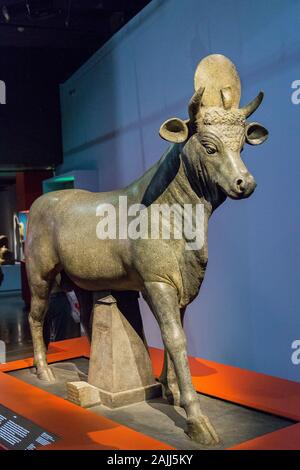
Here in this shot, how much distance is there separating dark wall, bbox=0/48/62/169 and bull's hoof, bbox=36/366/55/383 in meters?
4.02

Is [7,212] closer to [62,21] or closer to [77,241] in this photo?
[62,21]

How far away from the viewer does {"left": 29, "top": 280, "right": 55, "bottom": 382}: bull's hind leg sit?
323 cm

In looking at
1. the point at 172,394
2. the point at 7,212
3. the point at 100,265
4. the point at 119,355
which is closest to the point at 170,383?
the point at 172,394

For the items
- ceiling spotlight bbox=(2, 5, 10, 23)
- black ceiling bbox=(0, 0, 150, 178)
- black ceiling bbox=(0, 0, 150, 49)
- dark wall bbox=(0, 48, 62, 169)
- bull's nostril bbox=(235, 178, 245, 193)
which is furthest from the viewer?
dark wall bbox=(0, 48, 62, 169)

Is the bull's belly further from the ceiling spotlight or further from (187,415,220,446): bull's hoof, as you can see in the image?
the ceiling spotlight

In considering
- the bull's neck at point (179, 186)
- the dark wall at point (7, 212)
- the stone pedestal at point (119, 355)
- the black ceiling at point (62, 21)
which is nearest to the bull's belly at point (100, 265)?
the stone pedestal at point (119, 355)

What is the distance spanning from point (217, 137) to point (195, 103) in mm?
160

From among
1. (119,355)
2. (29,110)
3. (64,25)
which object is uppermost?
(64,25)

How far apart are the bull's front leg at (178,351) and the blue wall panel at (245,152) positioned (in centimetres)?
118

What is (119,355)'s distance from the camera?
2779 millimetres

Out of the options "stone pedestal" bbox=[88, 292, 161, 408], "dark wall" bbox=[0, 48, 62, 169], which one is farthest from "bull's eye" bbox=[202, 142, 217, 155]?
"dark wall" bbox=[0, 48, 62, 169]

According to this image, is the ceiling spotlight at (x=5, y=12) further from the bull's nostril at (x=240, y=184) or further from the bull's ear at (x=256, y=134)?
the bull's nostril at (x=240, y=184)
